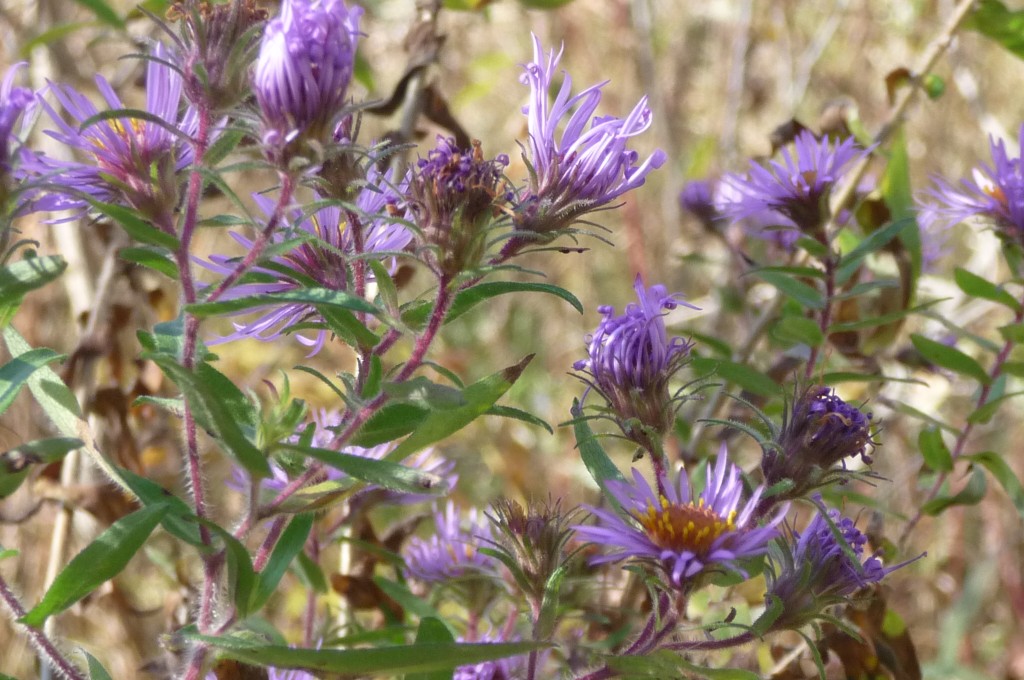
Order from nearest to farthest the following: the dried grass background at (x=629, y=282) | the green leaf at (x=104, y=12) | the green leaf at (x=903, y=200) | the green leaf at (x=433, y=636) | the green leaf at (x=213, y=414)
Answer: the green leaf at (x=213, y=414) < the green leaf at (x=433, y=636) < the green leaf at (x=903, y=200) < the green leaf at (x=104, y=12) < the dried grass background at (x=629, y=282)

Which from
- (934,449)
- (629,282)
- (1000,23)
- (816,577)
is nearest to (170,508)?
(816,577)

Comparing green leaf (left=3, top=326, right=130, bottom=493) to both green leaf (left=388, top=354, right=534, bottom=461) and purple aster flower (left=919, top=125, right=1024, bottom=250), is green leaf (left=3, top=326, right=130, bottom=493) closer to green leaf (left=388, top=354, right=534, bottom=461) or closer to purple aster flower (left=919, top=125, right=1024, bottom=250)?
green leaf (left=388, top=354, right=534, bottom=461)

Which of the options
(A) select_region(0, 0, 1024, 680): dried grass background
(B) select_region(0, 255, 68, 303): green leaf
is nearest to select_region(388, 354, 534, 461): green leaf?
(B) select_region(0, 255, 68, 303): green leaf

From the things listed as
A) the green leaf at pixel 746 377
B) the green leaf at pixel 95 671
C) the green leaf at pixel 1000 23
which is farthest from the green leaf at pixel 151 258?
the green leaf at pixel 1000 23

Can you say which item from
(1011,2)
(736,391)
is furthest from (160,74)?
(1011,2)

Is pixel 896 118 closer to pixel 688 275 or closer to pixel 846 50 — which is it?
pixel 688 275

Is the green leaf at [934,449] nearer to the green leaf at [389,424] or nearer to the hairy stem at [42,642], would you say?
the green leaf at [389,424]
